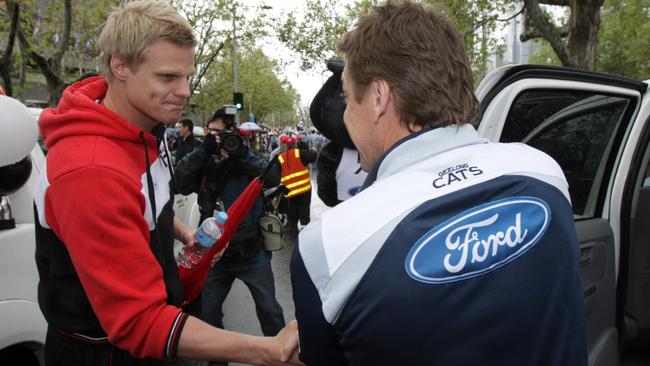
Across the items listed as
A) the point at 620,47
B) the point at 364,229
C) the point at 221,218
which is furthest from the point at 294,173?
the point at 620,47

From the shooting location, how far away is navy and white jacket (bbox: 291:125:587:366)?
0.90 metres

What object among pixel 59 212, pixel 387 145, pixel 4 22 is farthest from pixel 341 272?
pixel 4 22

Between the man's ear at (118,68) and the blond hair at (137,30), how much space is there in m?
0.02

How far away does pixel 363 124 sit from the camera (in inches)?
50.0

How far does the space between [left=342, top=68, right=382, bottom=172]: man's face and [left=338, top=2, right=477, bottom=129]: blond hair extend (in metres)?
0.04

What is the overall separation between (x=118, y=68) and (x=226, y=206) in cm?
215

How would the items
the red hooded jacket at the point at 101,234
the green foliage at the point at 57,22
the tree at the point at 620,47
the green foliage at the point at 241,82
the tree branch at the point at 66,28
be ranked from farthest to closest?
the green foliage at the point at 241,82
the tree at the point at 620,47
the green foliage at the point at 57,22
the tree branch at the point at 66,28
the red hooded jacket at the point at 101,234

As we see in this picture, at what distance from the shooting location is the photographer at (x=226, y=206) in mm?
3547

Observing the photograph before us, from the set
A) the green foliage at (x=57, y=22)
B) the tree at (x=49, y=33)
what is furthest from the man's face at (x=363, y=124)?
the green foliage at (x=57, y=22)

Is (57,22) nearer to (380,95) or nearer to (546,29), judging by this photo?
(546,29)

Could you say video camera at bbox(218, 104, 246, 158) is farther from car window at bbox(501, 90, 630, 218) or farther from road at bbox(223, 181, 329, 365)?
car window at bbox(501, 90, 630, 218)

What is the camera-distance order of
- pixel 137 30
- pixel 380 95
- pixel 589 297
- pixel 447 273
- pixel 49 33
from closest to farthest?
pixel 447 273
pixel 380 95
pixel 137 30
pixel 589 297
pixel 49 33

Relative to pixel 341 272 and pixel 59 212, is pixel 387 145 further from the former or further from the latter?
pixel 59 212

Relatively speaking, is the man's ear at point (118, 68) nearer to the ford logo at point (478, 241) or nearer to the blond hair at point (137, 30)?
the blond hair at point (137, 30)
